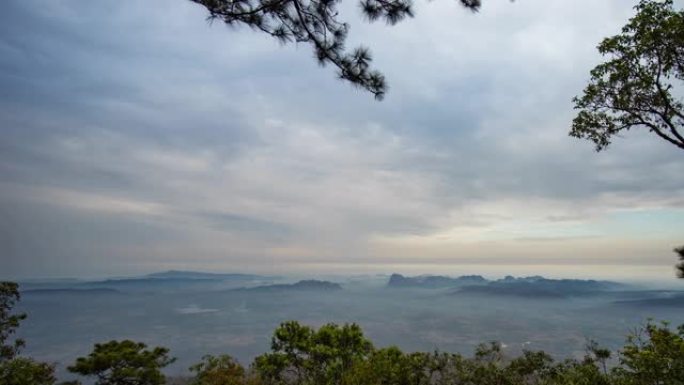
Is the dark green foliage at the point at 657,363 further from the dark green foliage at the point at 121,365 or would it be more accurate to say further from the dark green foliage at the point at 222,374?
the dark green foliage at the point at 121,365

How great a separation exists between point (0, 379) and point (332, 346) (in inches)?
372

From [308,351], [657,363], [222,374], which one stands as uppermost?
[657,363]

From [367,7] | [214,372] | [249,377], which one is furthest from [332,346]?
[367,7]

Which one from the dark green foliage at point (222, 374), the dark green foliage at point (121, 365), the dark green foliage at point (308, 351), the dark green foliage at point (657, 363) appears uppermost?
the dark green foliage at point (657, 363)

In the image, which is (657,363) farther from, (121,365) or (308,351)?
(121,365)

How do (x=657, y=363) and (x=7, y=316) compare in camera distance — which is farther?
(x=7, y=316)

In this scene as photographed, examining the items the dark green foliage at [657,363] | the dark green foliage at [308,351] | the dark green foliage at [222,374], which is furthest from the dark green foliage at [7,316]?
the dark green foliage at [657,363]


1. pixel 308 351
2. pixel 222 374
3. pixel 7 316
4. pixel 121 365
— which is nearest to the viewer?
pixel 222 374

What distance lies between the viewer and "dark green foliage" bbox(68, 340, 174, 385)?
1881cm

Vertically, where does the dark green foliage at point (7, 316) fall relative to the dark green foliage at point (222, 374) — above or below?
above

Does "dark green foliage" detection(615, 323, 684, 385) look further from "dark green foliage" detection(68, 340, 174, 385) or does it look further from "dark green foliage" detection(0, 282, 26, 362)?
"dark green foliage" detection(0, 282, 26, 362)

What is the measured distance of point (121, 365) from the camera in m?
19.4

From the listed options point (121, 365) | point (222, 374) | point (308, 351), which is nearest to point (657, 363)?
point (308, 351)

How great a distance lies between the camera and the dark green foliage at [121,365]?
1881cm
